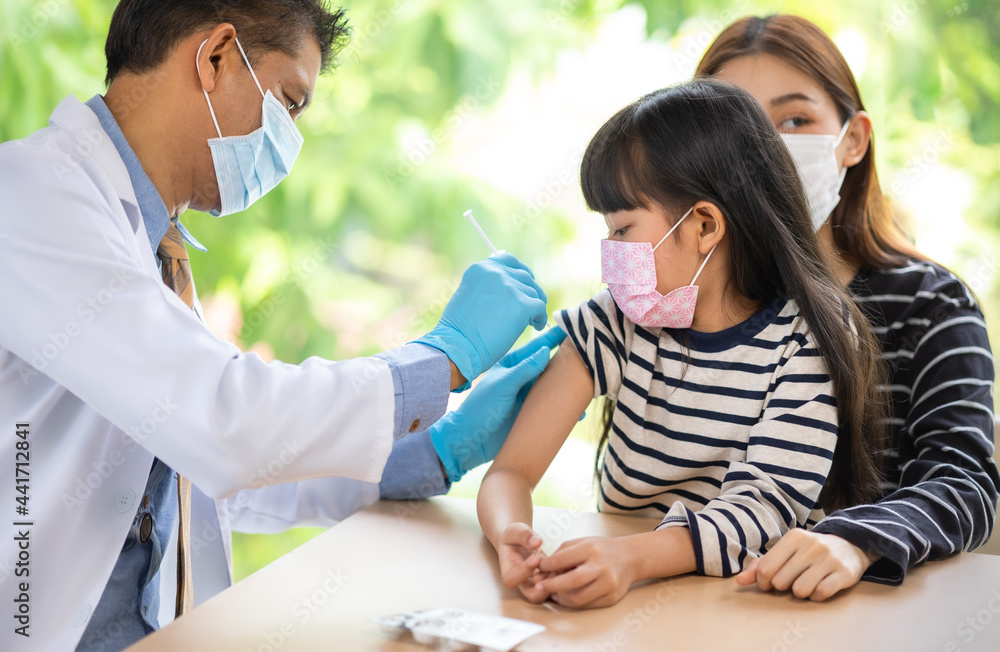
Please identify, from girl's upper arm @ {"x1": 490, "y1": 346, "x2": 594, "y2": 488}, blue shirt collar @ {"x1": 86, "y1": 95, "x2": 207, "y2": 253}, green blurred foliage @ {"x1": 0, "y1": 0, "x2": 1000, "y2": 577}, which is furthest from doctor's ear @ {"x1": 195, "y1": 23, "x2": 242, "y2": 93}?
green blurred foliage @ {"x1": 0, "y1": 0, "x2": 1000, "y2": 577}

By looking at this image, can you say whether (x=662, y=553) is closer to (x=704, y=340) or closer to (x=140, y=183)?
(x=704, y=340)

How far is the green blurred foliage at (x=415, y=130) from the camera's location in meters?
2.57

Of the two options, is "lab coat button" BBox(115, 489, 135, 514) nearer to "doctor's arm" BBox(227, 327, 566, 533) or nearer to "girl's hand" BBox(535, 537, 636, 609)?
"doctor's arm" BBox(227, 327, 566, 533)

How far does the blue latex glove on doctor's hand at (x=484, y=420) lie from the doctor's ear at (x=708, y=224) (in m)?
0.38

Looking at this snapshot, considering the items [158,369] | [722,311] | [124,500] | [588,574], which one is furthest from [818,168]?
[124,500]

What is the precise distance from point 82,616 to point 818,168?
1.58m

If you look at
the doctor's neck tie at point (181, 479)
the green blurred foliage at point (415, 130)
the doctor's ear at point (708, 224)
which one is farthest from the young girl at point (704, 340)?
the green blurred foliage at point (415, 130)

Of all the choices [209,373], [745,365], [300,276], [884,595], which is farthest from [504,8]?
[884,595]

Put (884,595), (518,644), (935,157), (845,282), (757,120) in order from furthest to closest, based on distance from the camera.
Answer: (935,157) < (845,282) < (757,120) < (884,595) < (518,644)

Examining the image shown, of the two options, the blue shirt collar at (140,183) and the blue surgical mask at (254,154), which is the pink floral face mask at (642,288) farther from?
the blue shirt collar at (140,183)

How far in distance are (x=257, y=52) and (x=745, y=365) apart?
1057 millimetres

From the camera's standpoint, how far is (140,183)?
1324 mm

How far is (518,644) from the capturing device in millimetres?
850

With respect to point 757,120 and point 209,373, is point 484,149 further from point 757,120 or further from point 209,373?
point 209,373
